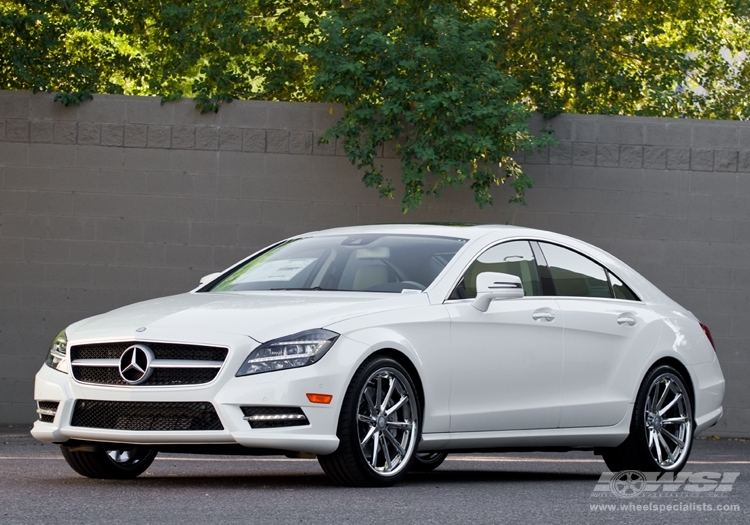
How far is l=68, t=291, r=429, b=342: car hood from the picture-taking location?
7215 mm

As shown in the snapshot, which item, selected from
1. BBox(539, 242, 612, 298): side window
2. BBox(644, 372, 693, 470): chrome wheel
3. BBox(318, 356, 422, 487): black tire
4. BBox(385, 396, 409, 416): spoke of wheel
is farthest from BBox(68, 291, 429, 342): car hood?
BBox(644, 372, 693, 470): chrome wheel

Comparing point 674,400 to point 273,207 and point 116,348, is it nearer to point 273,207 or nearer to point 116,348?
point 116,348

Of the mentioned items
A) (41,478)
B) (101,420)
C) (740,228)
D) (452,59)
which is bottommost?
(41,478)

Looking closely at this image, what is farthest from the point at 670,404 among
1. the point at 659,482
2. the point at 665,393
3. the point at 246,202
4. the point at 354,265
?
the point at 246,202

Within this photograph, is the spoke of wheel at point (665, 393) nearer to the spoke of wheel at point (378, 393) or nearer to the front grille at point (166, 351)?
the spoke of wheel at point (378, 393)

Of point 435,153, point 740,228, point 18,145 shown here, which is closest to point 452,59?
point 435,153

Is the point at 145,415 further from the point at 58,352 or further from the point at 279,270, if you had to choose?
the point at 279,270

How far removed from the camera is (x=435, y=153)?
43.2 feet

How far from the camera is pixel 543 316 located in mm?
8570

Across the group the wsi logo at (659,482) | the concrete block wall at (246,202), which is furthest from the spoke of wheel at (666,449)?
the concrete block wall at (246,202)

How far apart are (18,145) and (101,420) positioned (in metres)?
7.04

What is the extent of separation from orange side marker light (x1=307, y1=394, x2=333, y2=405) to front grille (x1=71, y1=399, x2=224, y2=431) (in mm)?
479

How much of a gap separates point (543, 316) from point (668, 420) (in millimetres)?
1442

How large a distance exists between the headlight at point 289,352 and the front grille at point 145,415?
29cm
